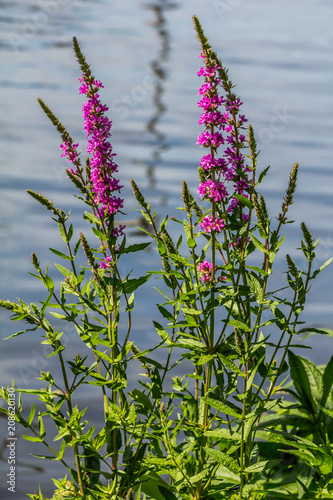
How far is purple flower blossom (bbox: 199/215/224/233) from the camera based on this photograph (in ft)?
5.45

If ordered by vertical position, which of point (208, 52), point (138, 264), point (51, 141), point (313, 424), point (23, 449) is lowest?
point (23, 449)

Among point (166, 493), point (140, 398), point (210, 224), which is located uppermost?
point (210, 224)

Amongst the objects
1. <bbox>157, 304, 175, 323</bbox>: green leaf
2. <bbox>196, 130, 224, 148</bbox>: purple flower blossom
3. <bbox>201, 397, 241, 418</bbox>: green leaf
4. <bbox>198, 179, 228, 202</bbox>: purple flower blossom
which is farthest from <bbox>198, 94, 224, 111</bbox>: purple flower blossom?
<bbox>201, 397, 241, 418</bbox>: green leaf

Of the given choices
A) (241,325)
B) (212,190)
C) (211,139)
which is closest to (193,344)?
(241,325)

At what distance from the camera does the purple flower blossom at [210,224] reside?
1.66 m

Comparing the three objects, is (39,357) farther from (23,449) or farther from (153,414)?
(153,414)

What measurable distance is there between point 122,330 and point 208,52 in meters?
1.67

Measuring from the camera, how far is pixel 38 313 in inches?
66.0

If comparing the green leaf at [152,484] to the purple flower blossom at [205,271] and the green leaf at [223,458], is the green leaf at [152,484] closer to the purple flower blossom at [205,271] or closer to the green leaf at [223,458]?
the green leaf at [223,458]

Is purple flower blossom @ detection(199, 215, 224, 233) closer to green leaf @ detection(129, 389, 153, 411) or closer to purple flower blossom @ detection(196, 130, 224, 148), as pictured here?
purple flower blossom @ detection(196, 130, 224, 148)

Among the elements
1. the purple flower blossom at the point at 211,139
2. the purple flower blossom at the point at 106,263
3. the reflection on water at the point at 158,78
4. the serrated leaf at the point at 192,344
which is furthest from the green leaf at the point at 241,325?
the reflection on water at the point at 158,78

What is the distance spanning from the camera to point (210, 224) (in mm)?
1659

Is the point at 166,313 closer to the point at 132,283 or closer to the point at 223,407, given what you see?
the point at 132,283

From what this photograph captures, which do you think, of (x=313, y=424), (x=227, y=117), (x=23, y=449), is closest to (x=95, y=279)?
(x=227, y=117)
